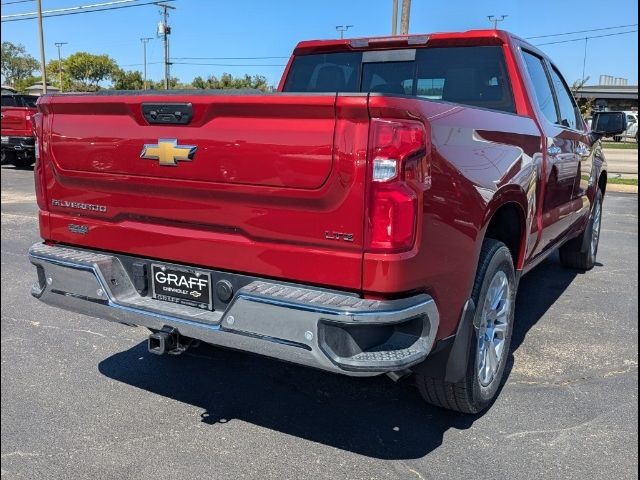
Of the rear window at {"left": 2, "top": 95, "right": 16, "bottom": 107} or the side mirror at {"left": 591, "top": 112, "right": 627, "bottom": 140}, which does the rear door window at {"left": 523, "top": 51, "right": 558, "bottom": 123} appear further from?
the rear window at {"left": 2, "top": 95, "right": 16, "bottom": 107}

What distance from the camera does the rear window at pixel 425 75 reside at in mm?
4008

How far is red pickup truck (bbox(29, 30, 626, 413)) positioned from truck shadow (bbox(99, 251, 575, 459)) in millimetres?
236

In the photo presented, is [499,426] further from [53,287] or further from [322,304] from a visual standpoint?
[53,287]

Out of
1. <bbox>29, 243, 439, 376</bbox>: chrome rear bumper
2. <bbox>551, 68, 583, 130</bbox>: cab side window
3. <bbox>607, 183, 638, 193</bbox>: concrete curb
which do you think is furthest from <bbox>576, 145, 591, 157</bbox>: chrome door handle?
<bbox>607, 183, 638, 193</bbox>: concrete curb

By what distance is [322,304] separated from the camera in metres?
2.37

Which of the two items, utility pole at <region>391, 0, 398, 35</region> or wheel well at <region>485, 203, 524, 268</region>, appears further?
utility pole at <region>391, 0, 398, 35</region>

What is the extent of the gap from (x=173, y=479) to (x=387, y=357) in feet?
3.58

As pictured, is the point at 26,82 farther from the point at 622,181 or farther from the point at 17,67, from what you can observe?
the point at 622,181

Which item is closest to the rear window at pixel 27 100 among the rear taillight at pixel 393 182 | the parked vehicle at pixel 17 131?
the parked vehicle at pixel 17 131

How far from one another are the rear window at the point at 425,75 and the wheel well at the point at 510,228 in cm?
79

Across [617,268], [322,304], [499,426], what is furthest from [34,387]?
[617,268]

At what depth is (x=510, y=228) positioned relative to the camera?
357 centimetres

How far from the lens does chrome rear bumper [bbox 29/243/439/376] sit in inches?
92.6

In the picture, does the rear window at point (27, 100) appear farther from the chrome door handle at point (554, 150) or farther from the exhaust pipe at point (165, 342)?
the exhaust pipe at point (165, 342)
